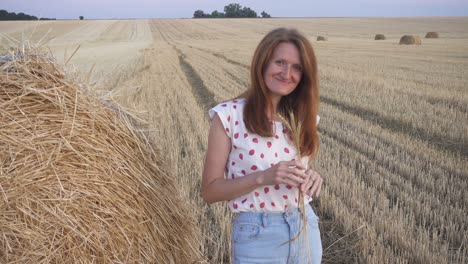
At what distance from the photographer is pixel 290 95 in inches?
86.4

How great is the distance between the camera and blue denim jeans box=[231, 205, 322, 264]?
1.97 meters

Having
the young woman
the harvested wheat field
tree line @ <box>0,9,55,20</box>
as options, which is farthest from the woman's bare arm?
tree line @ <box>0,9,55,20</box>

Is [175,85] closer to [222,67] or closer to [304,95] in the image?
[222,67]

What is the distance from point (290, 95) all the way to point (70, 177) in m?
1.10

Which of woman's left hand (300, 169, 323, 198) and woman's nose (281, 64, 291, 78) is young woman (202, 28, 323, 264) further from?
woman's left hand (300, 169, 323, 198)

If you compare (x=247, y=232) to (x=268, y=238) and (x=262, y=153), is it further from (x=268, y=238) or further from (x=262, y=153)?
(x=262, y=153)

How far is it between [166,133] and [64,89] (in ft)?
15.5

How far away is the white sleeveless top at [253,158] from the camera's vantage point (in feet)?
6.61

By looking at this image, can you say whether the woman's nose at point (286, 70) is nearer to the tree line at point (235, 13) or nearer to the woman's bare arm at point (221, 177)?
the woman's bare arm at point (221, 177)

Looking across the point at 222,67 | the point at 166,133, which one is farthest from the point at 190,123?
the point at 222,67

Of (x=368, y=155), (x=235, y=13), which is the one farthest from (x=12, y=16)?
(x=368, y=155)

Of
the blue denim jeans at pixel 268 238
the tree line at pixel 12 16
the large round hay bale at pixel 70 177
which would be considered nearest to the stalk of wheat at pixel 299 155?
the blue denim jeans at pixel 268 238

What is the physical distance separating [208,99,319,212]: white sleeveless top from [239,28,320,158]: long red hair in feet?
0.16

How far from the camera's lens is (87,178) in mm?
2152
